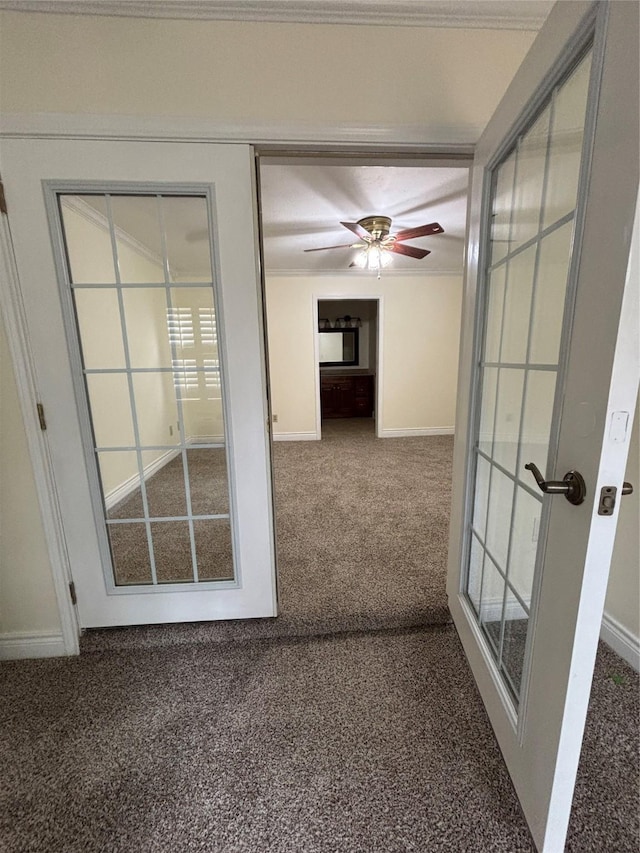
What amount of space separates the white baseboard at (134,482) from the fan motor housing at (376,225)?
2.37 m

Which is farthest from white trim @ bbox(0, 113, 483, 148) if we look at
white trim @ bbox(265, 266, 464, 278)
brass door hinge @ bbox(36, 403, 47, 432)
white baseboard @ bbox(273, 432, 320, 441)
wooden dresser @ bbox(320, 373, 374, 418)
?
wooden dresser @ bbox(320, 373, 374, 418)

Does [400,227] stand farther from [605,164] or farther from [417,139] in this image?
[605,164]

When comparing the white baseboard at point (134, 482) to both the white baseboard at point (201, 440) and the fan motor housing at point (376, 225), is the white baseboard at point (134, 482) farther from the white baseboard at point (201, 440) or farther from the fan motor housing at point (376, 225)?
the fan motor housing at point (376, 225)

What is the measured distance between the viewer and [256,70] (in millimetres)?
1226

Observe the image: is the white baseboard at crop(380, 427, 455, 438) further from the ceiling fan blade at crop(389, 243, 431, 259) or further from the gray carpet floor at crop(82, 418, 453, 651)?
the ceiling fan blade at crop(389, 243, 431, 259)

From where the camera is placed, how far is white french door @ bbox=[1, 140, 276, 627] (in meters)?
1.26

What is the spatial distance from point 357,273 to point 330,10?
3347 millimetres

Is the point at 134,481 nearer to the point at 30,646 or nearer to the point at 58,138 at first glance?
the point at 30,646

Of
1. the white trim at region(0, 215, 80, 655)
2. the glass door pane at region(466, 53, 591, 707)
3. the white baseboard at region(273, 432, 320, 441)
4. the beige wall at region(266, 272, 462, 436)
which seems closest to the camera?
the glass door pane at region(466, 53, 591, 707)

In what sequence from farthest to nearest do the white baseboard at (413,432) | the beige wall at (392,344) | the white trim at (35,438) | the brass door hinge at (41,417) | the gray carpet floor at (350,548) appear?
the white baseboard at (413,432) < the beige wall at (392,344) < the gray carpet floor at (350,548) < the brass door hinge at (41,417) < the white trim at (35,438)

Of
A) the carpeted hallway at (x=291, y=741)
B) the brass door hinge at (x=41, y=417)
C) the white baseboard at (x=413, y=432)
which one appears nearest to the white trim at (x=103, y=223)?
the brass door hinge at (x=41, y=417)

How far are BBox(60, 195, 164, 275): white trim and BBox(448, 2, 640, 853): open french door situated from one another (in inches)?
47.8

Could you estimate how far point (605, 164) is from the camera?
0.64m

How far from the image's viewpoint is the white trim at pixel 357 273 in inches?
172
